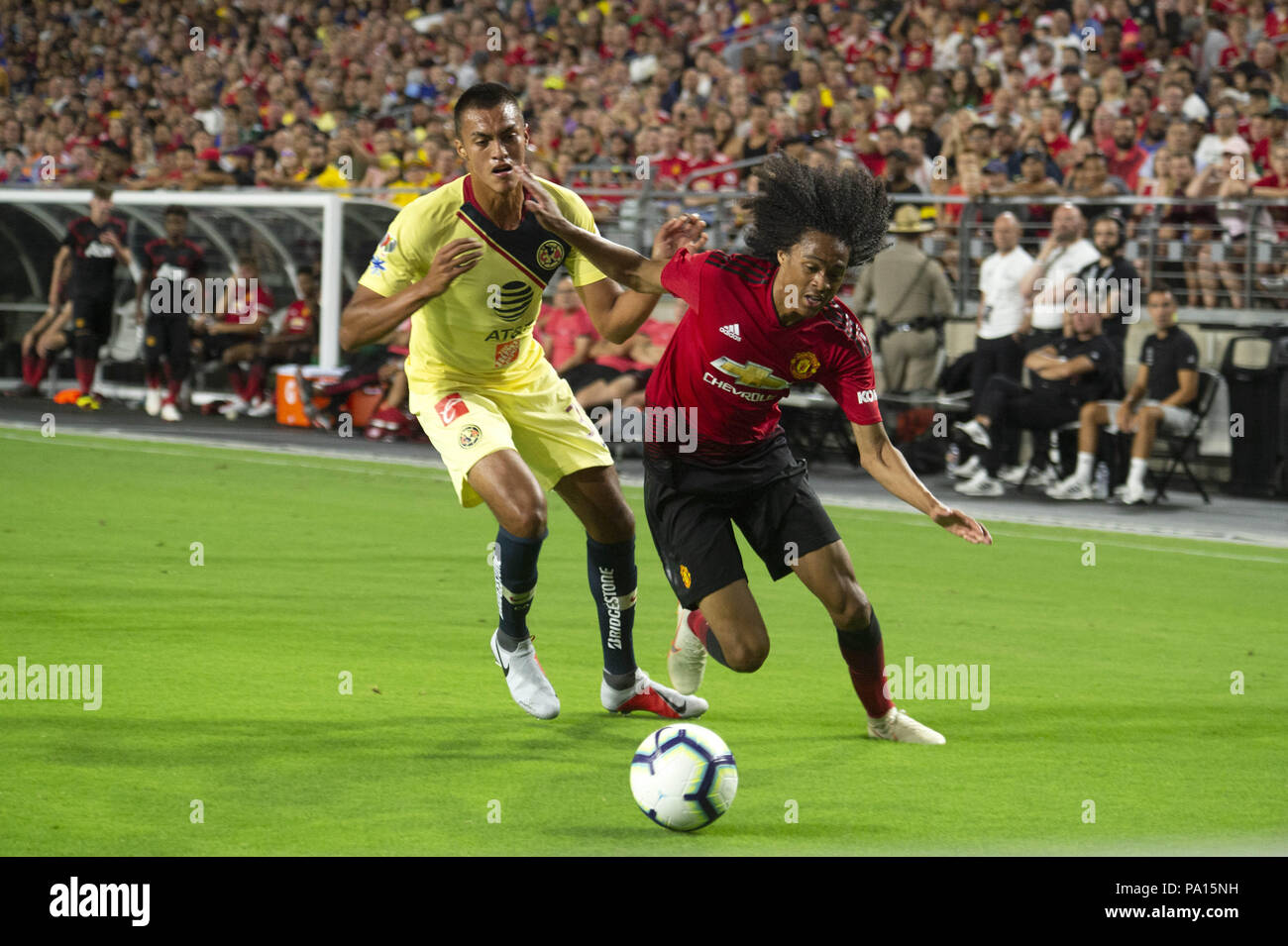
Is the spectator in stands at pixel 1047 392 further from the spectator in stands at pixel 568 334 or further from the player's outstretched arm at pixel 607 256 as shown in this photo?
the player's outstretched arm at pixel 607 256

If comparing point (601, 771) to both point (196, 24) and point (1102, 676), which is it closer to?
point (1102, 676)

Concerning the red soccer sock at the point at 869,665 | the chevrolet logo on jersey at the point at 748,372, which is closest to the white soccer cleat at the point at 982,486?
the red soccer sock at the point at 869,665

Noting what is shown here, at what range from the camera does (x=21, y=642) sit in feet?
25.2

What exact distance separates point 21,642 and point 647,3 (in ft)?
54.5

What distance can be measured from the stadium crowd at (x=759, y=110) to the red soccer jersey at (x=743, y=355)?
776 cm

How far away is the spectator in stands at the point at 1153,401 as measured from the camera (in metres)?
13.2

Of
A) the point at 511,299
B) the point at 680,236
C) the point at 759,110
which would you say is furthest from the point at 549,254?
the point at 759,110

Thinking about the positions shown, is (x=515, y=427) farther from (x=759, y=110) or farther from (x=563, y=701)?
(x=759, y=110)

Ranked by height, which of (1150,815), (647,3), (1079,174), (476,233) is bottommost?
(1150,815)

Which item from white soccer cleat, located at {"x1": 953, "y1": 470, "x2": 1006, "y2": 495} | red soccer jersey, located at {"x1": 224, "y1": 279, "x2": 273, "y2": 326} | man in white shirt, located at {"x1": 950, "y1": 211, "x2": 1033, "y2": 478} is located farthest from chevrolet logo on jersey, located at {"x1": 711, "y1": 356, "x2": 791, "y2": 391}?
red soccer jersey, located at {"x1": 224, "y1": 279, "x2": 273, "y2": 326}

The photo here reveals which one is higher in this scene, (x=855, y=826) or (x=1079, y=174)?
(x=1079, y=174)

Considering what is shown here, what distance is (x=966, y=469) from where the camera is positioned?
47.6ft

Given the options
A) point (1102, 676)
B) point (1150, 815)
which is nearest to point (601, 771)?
point (1150, 815)

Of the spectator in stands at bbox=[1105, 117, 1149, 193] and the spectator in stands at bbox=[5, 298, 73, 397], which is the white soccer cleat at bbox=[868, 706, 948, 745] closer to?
the spectator in stands at bbox=[1105, 117, 1149, 193]
